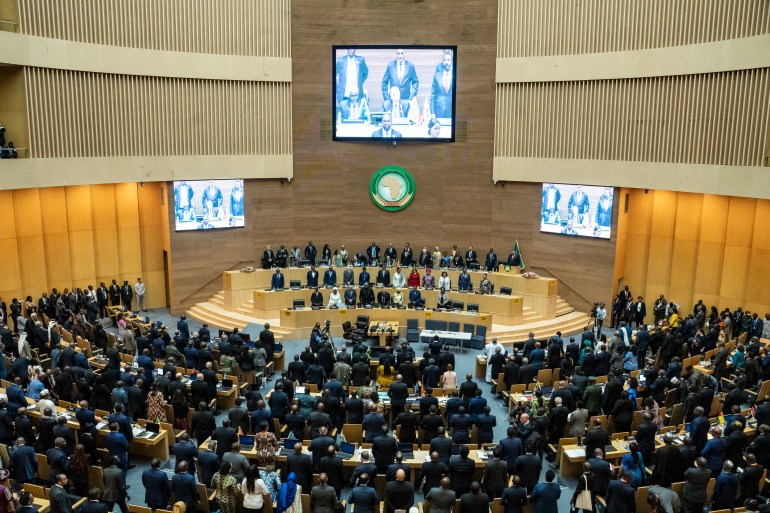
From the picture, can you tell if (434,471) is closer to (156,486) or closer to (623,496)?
(623,496)

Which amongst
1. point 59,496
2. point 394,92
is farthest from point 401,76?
point 59,496

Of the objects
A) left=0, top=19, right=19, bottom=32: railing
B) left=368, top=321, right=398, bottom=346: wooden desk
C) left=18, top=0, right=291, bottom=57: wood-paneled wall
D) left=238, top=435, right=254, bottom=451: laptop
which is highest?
left=18, top=0, right=291, bottom=57: wood-paneled wall

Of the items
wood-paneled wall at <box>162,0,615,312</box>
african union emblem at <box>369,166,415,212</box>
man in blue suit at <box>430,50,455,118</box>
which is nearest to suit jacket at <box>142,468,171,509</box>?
wood-paneled wall at <box>162,0,615,312</box>

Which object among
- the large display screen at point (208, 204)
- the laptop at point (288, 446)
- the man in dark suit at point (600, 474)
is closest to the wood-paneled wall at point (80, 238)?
the large display screen at point (208, 204)

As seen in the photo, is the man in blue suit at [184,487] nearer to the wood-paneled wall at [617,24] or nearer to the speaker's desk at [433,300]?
the speaker's desk at [433,300]

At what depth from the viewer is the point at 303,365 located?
53.1 feet

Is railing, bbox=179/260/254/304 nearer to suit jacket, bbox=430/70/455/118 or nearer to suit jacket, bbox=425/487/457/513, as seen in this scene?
suit jacket, bbox=430/70/455/118

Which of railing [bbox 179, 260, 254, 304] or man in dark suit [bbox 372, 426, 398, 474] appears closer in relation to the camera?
man in dark suit [bbox 372, 426, 398, 474]

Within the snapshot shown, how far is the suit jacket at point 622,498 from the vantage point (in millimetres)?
10656

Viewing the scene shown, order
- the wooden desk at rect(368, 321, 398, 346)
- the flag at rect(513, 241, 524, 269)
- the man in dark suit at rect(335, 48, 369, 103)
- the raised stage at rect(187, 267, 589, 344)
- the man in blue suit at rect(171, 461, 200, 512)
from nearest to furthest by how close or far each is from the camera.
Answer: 1. the man in blue suit at rect(171, 461, 200, 512)
2. the wooden desk at rect(368, 321, 398, 346)
3. the raised stage at rect(187, 267, 589, 344)
4. the flag at rect(513, 241, 524, 269)
5. the man in dark suit at rect(335, 48, 369, 103)

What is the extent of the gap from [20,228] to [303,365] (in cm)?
1260

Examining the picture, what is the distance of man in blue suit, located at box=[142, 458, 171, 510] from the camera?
1092 cm

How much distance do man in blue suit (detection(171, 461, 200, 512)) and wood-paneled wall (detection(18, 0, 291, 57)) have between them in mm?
16342

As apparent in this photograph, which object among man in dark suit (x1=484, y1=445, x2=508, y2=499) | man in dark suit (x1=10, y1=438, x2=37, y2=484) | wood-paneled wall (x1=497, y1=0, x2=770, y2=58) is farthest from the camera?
wood-paneled wall (x1=497, y1=0, x2=770, y2=58)
